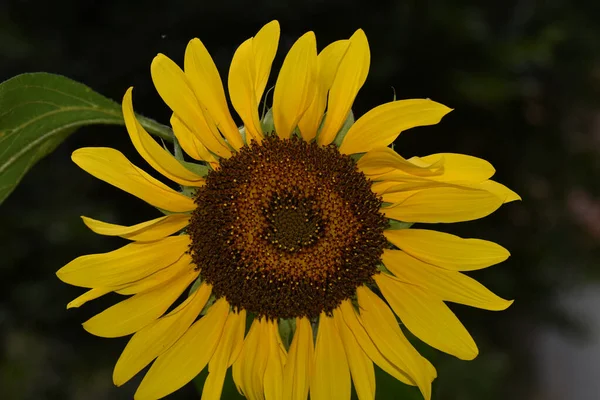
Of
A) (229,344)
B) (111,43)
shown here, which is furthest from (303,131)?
(111,43)

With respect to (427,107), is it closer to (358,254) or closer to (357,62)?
(357,62)

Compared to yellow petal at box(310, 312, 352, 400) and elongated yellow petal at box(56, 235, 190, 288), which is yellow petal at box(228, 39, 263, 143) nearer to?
elongated yellow petal at box(56, 235, 190, 288)

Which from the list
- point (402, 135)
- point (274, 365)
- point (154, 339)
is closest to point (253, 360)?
point (274, 365)

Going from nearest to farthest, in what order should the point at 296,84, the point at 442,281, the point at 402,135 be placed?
1. the point at 296,84
2. the point at 442,281
3. the point at 402,135

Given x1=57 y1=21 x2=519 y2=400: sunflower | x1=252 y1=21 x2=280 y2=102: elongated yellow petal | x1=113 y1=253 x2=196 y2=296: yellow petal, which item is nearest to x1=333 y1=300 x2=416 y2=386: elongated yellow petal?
x1=57 y1=21 x2=519 y2=400: sunflower

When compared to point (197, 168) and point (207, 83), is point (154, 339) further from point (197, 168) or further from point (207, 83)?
point (207, 83)
